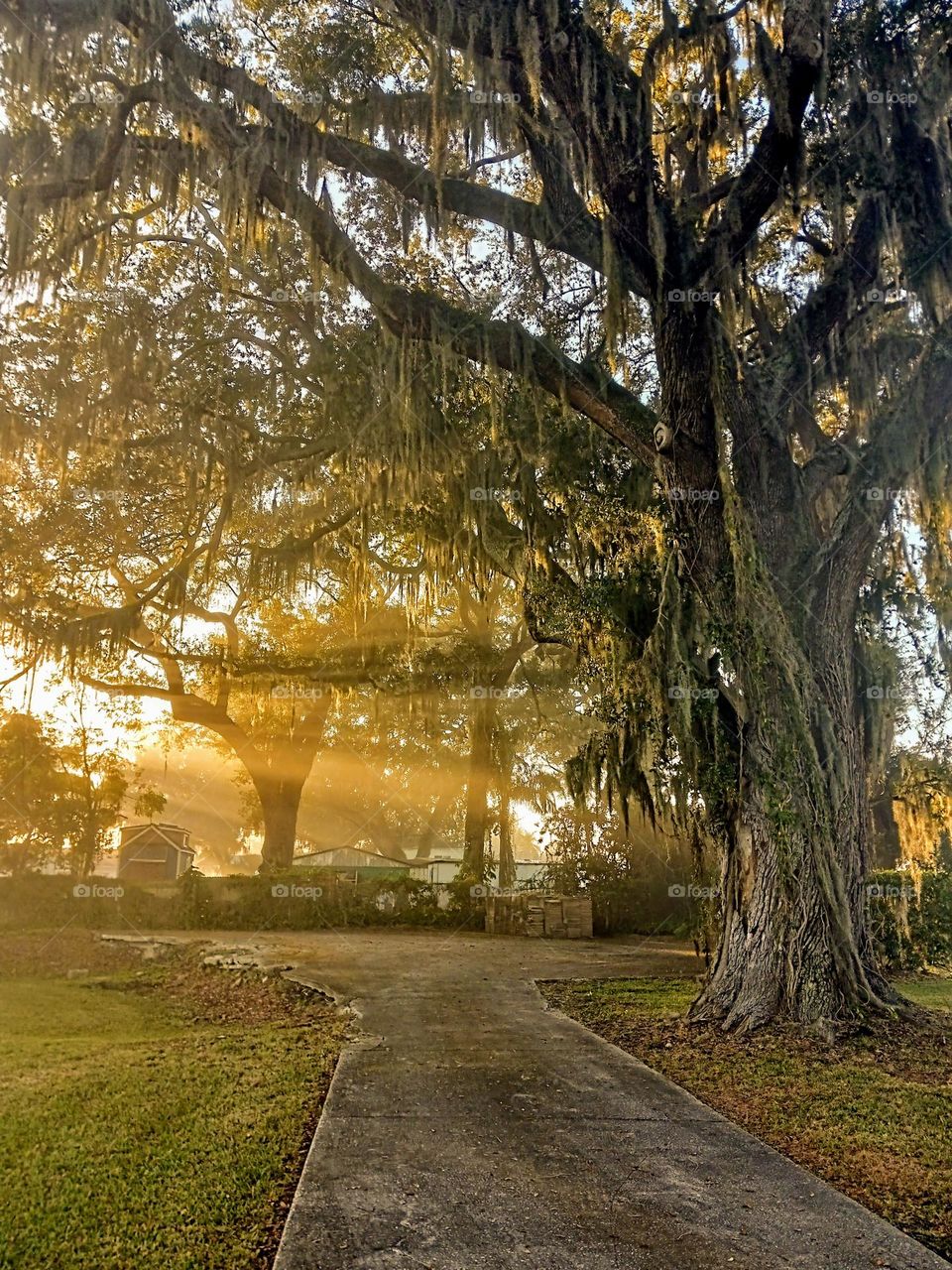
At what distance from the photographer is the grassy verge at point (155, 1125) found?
3094mm

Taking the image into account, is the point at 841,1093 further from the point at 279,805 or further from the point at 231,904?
the point at 279,805

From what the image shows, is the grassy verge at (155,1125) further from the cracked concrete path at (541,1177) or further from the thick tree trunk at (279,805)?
the thick tree trunk at (279,805)

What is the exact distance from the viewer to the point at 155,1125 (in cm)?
437

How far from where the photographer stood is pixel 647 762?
8320mm

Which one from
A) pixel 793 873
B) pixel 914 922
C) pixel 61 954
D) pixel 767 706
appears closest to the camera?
pixel 793 873

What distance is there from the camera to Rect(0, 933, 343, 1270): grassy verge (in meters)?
3.09

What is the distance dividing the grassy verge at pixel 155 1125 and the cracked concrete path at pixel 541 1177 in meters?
0.26

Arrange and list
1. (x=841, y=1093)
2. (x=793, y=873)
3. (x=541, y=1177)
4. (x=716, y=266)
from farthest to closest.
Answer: (x=716, y=266) → (x=793, y=873) → (x=841, y=1093) → (x=541, y=1177)

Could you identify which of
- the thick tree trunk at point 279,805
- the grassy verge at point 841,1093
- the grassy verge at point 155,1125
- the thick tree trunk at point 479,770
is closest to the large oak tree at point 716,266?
the grassy verge at point 841,1093

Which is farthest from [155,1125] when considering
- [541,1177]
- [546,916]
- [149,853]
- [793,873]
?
[149,853]

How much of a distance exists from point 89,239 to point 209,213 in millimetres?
2205

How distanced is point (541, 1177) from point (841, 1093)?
247 centimetres

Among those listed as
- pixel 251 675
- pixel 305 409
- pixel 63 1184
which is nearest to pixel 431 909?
pixel 251 675

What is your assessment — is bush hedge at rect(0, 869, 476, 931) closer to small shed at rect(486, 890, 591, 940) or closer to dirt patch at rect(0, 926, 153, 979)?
small shed at rect(486, 890, 591, 940)
